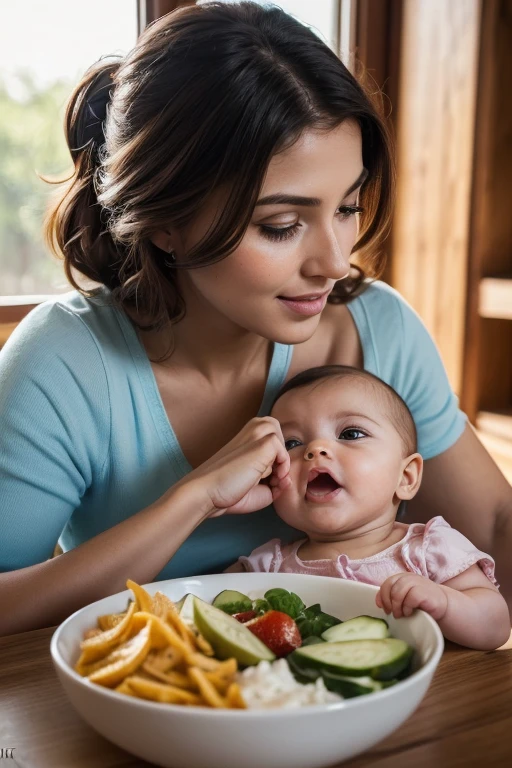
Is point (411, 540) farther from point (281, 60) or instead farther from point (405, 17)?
point (405, 17)

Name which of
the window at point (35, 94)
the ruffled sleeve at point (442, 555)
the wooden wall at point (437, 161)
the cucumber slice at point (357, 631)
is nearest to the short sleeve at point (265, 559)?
the ruffled sleeve at point (442, 555)

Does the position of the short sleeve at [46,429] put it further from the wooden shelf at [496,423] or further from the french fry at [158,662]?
the wooden shelf at [496,423]

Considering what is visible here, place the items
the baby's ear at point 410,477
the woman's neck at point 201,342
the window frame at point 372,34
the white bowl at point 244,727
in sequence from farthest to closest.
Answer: the window frame at point 372,34 < the woman's neck at point 201,342 < the baby's ear at point 410,477 < the white bowl at point 244,727

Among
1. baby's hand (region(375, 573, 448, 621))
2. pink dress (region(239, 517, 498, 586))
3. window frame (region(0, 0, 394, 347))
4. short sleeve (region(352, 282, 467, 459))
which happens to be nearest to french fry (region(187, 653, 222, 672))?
baby's hand (region(375, 573, 448, 621))

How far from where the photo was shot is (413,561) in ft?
4.44

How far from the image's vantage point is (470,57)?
2.70 m

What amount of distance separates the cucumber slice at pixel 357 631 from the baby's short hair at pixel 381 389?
1.77 ft

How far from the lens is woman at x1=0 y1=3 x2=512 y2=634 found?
51.0 inches

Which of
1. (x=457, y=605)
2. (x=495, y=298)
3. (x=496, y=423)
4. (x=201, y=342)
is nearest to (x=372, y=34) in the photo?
(x=495, y=298)

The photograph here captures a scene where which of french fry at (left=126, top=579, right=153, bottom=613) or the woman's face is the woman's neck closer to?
the woman's face

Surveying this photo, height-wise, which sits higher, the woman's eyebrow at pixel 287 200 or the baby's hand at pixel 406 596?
the woman's eyebrow at pixel 287 200

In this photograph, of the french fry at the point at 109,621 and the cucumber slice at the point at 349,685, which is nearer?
the cucumber slice at the point at 349,685

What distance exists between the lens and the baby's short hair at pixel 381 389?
1.50 m

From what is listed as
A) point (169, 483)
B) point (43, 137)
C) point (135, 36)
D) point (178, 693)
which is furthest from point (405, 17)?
point (178, 693)
